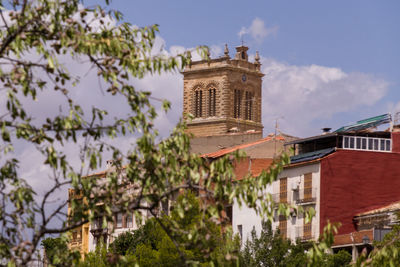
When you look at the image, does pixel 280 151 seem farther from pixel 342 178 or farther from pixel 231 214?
pixel 231 214

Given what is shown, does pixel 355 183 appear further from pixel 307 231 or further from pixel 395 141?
pixel 395 141

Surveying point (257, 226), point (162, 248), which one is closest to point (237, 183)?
point (162, 248)

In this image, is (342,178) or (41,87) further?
(342,178)

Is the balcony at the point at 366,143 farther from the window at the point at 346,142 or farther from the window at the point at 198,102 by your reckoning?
the window at the point at 198,102

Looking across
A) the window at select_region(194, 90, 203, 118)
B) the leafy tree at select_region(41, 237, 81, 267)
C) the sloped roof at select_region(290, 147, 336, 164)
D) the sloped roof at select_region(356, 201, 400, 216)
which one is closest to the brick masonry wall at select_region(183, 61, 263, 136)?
the window at select_region(194, 90, 203, 118)

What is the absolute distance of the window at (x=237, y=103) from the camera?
512 feet

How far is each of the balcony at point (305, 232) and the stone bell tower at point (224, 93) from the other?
87.1 meters

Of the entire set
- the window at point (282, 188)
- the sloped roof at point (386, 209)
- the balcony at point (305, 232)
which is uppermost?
the window at point (282, 188)

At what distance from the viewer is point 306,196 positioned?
209 feet

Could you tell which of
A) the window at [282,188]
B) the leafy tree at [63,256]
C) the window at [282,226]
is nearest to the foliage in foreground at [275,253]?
the window at [282,226]

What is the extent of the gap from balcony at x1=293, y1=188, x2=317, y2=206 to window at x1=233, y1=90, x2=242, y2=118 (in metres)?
91.1

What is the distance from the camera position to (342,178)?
6362cm

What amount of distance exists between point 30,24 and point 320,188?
160ft

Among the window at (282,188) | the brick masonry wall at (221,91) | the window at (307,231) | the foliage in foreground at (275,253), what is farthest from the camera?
the brick masonry wall at (221,91)
